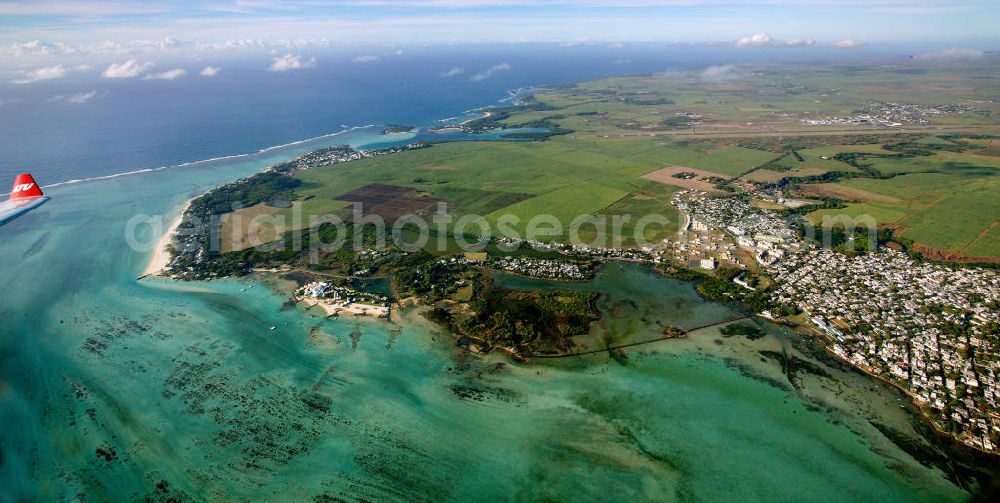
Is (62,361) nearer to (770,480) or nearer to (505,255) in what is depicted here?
(505,255)

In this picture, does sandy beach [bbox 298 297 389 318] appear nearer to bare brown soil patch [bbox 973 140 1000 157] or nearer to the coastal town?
bare brown soil patch [bbox 973 140 1000 157]

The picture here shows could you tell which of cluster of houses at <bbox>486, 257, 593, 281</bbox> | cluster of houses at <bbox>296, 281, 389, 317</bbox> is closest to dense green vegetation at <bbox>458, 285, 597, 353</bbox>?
cluster of houses at <bbox>486, 257, 593, 281</bbox>

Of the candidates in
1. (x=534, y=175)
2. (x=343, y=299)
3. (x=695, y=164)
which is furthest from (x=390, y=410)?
(x=695, y=164)

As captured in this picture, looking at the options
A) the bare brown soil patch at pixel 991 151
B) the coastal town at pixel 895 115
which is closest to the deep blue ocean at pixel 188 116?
the coastal town at pixel 895 115

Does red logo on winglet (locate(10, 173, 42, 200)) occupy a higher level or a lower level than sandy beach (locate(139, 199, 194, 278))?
higher

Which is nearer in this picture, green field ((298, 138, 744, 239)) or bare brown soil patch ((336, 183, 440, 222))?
bare brown soil patch ((336, 183, 440, 222))

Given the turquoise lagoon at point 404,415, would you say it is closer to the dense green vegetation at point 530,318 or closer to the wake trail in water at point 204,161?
the dense green vegetation at point 530,318
